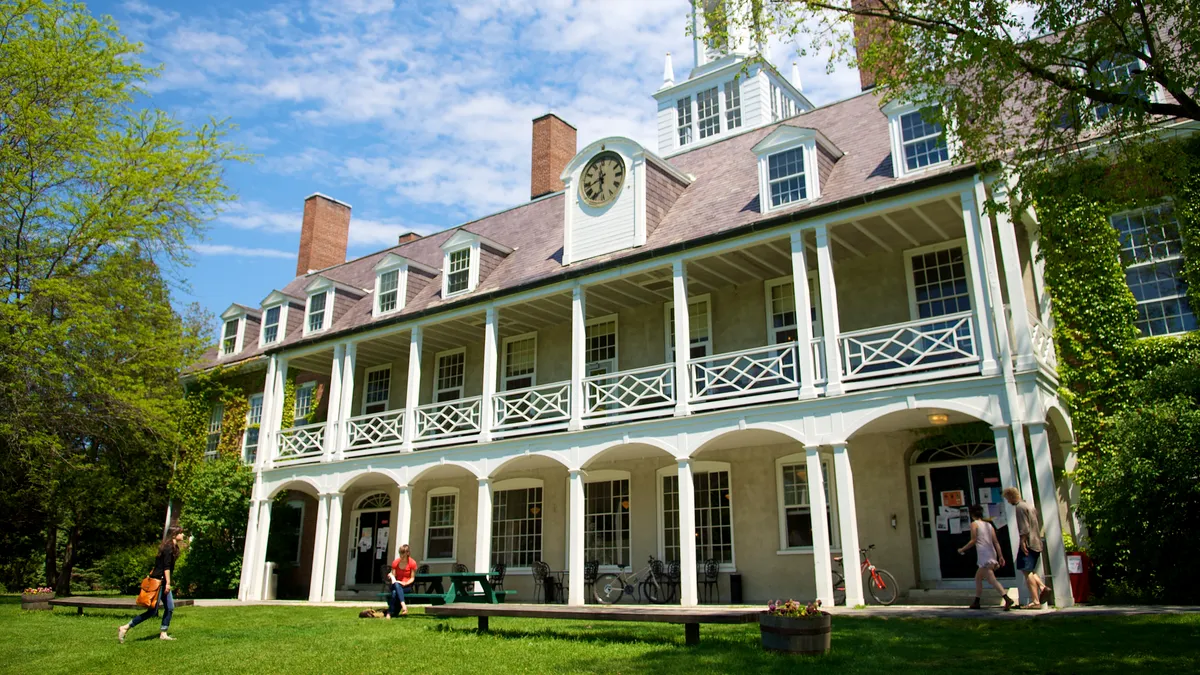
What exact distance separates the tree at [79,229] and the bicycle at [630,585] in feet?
35.6

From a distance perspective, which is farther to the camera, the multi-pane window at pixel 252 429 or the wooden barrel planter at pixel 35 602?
the multi-pane window at pixel 252 429

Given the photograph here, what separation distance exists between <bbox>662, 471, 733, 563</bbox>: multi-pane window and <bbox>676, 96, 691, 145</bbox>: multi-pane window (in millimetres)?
14776

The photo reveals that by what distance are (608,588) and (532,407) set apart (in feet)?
12.5

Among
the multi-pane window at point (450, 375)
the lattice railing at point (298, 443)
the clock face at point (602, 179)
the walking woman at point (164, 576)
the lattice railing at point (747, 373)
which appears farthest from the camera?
the multi-pane window at point (450, 375)

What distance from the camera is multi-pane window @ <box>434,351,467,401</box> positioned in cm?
2150

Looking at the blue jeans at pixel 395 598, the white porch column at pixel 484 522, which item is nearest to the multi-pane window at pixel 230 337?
the white porch column at pixel 484 522

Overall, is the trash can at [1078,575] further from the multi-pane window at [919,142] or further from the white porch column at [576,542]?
the white porch column at [576,542]

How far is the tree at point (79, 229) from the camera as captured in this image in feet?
55.7

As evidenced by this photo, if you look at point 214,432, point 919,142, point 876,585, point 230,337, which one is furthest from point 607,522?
point 230,337

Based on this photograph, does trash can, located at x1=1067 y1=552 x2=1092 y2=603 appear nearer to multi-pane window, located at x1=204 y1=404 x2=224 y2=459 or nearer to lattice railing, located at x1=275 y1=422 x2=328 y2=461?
lattice railing, located at x1=275 y1=422 x2=328 y2=461

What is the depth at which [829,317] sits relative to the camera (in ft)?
43.3

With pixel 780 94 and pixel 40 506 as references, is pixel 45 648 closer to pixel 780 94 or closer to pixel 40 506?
pixel 40 506

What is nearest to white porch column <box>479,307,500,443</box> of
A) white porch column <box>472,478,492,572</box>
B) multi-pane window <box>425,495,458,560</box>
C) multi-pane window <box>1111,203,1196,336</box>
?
white porch column <box>472,478,492,572</box>

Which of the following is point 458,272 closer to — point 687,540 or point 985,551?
point 687,540
